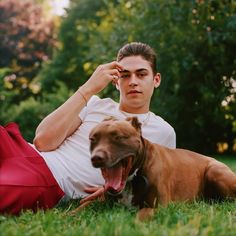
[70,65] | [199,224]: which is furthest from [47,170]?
[70,65]

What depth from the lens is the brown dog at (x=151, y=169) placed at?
380cm

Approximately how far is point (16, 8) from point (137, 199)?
2400cm

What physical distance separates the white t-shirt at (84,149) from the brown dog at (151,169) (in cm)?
34

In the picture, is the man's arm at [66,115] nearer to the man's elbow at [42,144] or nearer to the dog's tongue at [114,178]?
the man's elbow at [42,144]

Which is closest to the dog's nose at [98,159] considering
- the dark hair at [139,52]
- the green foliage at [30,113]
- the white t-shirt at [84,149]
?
the white t-shirt at [84,149]

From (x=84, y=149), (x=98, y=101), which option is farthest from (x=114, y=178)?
(x=98, y=101)

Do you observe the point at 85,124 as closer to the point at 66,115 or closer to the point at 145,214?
the point at 66,115

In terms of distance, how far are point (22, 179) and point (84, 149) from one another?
85 cm

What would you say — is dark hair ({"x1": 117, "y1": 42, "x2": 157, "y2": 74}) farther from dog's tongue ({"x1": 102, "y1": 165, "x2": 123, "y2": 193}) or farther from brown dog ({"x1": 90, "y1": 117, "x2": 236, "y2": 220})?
dog's tongue ({"x1": 102, "y1": 165, "x2": 123, "y2": 193})

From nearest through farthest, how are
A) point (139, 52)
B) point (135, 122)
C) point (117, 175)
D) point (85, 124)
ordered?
point (117, 175), point (135, 122), point (85, 124), point (139, 52)


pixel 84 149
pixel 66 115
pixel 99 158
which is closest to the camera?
pixel 99 158

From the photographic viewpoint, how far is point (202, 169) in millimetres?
4863

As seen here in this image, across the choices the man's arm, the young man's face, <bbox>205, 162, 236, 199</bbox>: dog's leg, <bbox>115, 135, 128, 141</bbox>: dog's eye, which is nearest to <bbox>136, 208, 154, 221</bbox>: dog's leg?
<bbox>115, 135, 128, 141</bbox>: dog's eye

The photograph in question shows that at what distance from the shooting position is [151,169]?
4.15m
